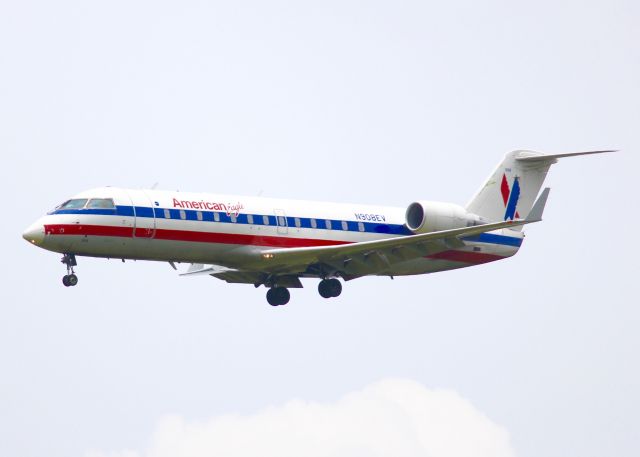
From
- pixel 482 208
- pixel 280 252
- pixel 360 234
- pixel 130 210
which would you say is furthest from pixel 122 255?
pixel 482 208

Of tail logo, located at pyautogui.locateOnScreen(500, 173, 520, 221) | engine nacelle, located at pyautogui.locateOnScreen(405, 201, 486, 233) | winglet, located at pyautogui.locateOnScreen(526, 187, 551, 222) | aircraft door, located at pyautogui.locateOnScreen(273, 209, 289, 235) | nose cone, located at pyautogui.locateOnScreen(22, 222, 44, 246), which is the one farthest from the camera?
tail logo, located at pyautogui.locateOnScreen(500, 173, 520, 221)

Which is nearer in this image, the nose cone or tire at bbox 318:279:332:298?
the nose cone

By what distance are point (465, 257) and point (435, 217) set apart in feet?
9.46

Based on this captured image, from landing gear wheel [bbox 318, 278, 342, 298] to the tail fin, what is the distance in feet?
20.2

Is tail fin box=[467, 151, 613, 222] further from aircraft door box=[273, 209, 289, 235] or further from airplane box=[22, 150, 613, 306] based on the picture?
aircraft door box=[273, 209, 289, 235]

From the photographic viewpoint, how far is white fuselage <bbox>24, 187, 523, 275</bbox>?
3844cm

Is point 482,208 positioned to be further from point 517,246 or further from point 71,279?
point 71,279

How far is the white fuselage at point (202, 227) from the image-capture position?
126 ft

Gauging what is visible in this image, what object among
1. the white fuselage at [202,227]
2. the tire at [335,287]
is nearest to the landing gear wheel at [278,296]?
the tire at [335,287]

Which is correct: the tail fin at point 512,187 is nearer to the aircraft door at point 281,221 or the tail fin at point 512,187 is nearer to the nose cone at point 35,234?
the aircraft door at point 281,221

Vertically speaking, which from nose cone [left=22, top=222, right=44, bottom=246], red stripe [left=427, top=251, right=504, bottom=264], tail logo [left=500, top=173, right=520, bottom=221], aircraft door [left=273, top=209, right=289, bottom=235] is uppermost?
nose cone [left=22, top=222, right=44, bottom=246]

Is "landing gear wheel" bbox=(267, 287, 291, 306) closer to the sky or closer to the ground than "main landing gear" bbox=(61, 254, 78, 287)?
closer to the ground

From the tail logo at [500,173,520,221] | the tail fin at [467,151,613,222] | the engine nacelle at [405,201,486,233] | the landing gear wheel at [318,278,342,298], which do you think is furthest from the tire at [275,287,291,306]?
the tail logo at [500,173,520,221]

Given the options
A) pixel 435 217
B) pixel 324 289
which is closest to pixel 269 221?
pixel 324 289
